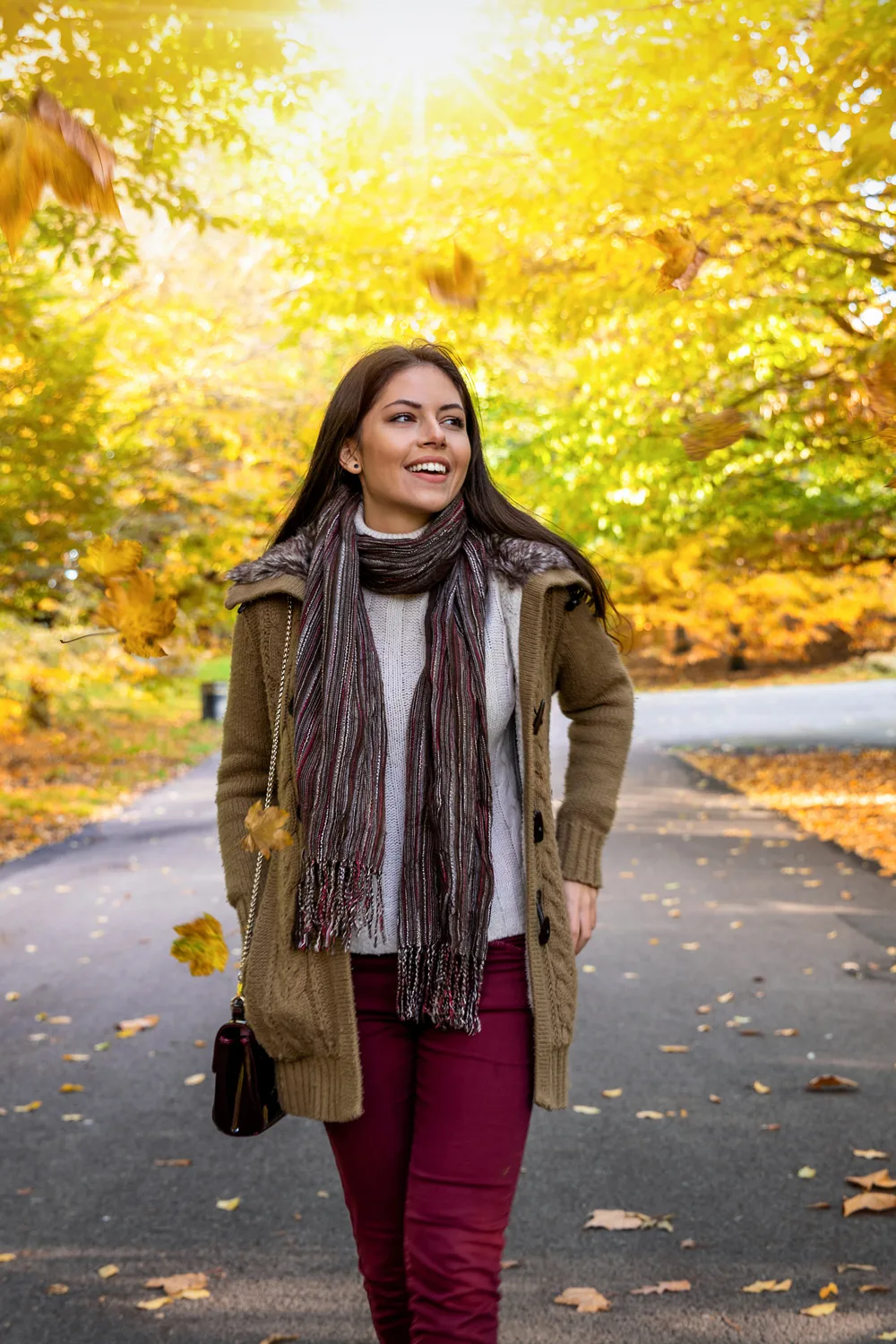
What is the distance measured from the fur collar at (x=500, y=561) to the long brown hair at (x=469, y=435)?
5 centimetres

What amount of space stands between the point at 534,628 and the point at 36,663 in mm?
13391

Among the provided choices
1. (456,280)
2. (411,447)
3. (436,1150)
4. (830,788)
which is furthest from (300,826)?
(830,788)

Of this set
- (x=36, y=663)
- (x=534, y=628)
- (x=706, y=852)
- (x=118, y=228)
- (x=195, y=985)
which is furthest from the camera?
(x=36, y=663)

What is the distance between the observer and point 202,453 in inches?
712

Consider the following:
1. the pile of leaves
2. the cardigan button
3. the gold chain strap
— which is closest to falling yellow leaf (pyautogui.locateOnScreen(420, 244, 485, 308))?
the gold chain strap

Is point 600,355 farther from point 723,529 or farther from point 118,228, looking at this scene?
point 723,529

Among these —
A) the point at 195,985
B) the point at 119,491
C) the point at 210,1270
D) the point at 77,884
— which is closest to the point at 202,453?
the point at 119,491

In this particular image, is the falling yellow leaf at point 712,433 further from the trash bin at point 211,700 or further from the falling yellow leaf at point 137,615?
the trash bin at point 211,700

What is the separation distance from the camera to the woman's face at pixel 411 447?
2.60 m

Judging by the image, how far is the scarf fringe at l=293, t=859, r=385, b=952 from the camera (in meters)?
2.38

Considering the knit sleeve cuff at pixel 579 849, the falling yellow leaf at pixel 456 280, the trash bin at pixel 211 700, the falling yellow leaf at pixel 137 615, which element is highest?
the falling yellow leaf at pixel 456 280

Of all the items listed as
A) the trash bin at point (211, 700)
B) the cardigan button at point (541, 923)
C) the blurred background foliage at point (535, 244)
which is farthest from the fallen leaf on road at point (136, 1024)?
the trash bin at point (211, 700)

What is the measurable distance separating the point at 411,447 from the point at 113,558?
67 cm

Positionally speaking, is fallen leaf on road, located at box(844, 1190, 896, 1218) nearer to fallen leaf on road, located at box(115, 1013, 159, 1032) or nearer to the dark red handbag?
the dark red handbag
